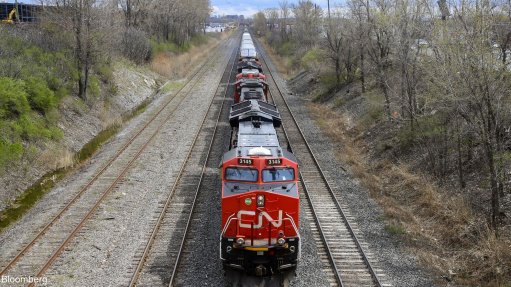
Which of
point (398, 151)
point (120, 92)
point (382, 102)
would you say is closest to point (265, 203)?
point (398, 151)

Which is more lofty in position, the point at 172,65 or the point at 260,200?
the point at 172,65

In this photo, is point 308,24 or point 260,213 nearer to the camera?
point 260,213

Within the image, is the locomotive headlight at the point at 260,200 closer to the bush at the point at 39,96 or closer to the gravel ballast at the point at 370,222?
the gravel ballast at the point at 370,222

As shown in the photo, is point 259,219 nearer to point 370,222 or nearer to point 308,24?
point 370,222

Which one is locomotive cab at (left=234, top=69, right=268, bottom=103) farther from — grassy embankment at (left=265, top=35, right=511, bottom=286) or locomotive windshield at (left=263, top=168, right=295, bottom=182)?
locomotive windshield at (left=263, top=168, right=295, bottom=182)

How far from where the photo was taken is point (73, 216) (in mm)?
16469

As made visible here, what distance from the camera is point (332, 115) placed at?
3422cm

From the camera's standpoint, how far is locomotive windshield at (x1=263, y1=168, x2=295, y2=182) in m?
12.5

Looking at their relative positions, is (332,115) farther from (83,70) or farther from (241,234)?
(241,234)

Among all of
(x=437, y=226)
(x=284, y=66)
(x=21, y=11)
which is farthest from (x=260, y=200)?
(x=284, y=66)

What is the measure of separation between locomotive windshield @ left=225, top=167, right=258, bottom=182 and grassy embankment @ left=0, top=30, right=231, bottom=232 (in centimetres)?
877

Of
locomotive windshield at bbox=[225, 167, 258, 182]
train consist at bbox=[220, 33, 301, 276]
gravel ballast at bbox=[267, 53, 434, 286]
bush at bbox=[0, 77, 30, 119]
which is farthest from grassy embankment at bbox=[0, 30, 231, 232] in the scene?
gravel ballast at bbox=[267, 53, 434, 286]

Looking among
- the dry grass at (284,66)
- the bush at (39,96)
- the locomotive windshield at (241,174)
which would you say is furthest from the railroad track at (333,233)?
the dry grass at (284,66)

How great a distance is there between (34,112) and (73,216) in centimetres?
1086
